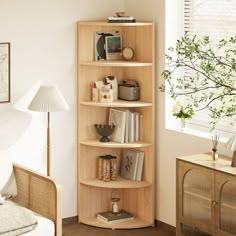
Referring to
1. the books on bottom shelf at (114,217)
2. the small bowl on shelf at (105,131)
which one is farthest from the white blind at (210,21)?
the books on bottom shelf at (114,217)

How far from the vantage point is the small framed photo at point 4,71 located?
16.5 feet

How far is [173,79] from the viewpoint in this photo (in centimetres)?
536

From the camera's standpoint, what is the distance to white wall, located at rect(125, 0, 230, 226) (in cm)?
521

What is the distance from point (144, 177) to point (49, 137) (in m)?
0.94

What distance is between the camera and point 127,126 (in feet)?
17.8

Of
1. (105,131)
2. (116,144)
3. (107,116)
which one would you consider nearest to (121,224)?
(116,144)

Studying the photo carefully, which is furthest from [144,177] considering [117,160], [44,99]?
[44,99]

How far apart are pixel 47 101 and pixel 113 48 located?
937 millimetres

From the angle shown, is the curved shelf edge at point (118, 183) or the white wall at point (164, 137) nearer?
the white wall at point (164, 137)

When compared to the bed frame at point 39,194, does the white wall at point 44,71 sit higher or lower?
higher

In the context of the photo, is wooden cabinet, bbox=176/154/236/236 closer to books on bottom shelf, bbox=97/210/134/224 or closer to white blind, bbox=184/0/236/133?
white blind, bbox=184/0/236/133

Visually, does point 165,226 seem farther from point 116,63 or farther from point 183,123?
point 116,63

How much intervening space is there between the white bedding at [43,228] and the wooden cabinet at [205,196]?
3.07 ft

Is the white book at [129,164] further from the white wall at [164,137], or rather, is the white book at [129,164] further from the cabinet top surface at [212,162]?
the cabinet top surface at [212,162]
